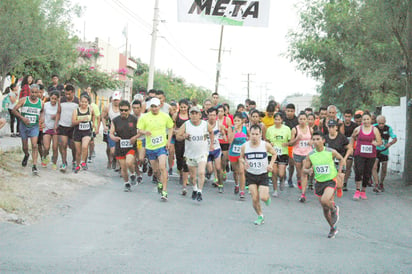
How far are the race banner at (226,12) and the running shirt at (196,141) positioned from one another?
5.39 meters

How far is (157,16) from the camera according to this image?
29297 millimetres

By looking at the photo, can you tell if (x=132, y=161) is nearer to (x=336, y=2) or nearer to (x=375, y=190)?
(x=375, y=190)

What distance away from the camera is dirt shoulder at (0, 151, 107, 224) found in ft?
30.0

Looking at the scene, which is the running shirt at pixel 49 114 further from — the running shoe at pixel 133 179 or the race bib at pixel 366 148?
the race bib at pixel 366 148

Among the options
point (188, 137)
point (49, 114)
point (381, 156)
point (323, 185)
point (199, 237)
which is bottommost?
point (199, 237)

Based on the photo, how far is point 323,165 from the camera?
379 inches

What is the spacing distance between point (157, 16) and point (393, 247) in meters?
22.7

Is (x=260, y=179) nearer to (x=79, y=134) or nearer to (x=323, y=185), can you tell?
(x=323, y=185)

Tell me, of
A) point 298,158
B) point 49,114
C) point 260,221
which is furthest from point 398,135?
point 49,114

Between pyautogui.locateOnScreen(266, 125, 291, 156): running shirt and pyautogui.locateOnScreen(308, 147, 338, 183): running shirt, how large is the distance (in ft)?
10.8

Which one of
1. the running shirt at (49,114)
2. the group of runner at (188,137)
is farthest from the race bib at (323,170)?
the running shirt at (49,114)

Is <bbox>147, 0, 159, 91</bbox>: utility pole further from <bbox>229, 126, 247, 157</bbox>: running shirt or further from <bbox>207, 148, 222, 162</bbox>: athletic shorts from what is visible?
<bbox>229, 126, 247, 157</bbox>: running shirt

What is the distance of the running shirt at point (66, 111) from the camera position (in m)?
13.2

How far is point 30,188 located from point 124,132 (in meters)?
2.17
